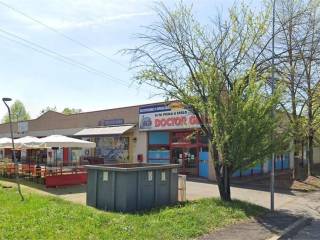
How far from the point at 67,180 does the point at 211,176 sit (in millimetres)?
8805

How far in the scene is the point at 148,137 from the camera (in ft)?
94.1

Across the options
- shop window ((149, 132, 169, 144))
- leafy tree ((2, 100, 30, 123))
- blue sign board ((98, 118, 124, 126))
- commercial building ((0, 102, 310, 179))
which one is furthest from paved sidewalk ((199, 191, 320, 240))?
leafy tree ((2, 100, 30, 123))

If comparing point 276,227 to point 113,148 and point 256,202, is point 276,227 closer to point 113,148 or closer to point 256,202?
point 256,202

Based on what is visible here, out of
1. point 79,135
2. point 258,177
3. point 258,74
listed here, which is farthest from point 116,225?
point 79,135

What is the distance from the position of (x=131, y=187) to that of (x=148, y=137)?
16.6 meters

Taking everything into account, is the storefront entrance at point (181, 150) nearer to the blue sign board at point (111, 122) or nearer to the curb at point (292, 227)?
the blue sign board at point (111, 122)

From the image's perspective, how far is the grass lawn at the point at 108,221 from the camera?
28.4 ft

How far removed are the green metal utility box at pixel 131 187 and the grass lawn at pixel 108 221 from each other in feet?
2.43

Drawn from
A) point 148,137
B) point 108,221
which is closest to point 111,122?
point 148,137

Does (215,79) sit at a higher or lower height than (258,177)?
higher

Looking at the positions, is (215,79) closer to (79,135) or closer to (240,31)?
(240,31)

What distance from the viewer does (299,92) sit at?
2273cm

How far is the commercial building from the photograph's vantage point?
25.6 metres

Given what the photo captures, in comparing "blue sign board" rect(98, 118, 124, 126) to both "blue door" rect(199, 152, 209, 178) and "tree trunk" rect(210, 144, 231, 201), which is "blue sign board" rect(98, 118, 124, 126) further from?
"tree trunk" rect(210, 144, 231, 201)
